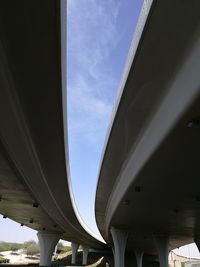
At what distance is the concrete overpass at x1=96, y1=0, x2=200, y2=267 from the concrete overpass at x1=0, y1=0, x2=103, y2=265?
6.89 feet

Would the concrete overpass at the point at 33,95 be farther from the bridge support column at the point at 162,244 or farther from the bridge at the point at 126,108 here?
the bridge support column at the point at 162,244

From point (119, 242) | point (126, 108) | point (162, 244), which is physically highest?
point (162, 244)

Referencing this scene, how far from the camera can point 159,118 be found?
1108 centimetres

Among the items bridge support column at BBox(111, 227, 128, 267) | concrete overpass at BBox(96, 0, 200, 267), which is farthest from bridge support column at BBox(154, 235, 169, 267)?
concrete overpass at BBox(96, 0, 200, 267)

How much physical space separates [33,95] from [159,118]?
4.24m

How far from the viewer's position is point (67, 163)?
17156mm

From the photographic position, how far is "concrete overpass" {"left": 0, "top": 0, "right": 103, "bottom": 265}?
24.4ft

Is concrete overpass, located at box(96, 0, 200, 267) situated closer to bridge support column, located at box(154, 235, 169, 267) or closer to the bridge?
the bridge

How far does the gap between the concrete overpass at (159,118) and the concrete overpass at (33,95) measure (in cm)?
210

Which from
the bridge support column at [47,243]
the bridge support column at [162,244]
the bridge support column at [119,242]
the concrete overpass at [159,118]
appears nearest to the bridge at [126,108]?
the concrete overpass at [159,118]

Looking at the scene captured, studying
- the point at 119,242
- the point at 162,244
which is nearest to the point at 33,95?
the point at 119,242

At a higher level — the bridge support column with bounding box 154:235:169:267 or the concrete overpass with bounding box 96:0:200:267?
the bridge support column with bounding box 154:235:169:267

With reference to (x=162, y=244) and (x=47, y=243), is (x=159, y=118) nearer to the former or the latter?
(x=162, y=244)

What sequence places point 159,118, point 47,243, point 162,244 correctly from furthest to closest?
point 47,243 < point 162,244 < point 159,118
